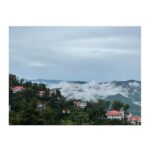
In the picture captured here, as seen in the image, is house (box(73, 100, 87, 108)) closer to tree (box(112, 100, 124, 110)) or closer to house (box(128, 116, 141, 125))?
tree (box(112, 100, 124, 110))

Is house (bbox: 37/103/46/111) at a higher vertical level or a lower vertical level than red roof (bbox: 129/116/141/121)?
higher

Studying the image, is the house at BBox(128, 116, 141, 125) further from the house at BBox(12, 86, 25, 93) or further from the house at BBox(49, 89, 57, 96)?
the house at BBox(12, 86, 25, 93)

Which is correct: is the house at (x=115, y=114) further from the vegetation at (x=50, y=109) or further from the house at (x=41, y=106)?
the house at (x=41, y=106)

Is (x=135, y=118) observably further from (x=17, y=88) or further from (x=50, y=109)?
(x=17, y=88)

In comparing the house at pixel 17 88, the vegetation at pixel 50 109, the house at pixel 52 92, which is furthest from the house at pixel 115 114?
the house at pixel 17 88

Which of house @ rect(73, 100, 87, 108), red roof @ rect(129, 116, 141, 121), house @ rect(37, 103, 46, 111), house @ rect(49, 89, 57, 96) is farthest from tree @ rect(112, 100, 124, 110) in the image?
house @ rect(37, 103, 46, 111)

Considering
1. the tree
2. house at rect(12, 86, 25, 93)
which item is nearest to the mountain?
the tree

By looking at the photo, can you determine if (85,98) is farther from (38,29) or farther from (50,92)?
(38,29)

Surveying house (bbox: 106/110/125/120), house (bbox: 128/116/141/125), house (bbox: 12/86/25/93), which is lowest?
house (bbox: 128/116/141/125)
